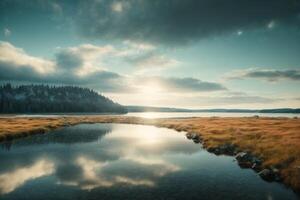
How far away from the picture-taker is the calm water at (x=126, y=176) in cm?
2717

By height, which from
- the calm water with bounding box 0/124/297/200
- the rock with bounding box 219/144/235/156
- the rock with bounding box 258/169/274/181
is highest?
the rock with bounding box 219/144/235/156

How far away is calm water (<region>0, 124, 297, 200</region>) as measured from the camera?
27172 mm

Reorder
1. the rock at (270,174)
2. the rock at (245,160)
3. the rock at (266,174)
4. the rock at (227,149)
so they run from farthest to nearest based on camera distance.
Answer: the rock at (227,149) → the rock at (245,160) → the rock at (266,174) → the rock at (270,174)

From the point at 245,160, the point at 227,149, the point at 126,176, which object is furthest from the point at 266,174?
the point at 227,149

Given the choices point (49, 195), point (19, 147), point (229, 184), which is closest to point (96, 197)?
point (49, 195)

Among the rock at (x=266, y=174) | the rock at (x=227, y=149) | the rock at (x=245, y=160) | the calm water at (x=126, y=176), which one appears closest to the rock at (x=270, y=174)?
the rock at (x=266, y=174)

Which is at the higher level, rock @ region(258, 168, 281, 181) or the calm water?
rock @ region(258, 168, 281, 181)

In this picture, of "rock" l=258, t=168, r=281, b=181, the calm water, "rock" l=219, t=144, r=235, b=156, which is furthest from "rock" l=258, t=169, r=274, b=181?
"rock" l=219, t=144, r=235, b=156

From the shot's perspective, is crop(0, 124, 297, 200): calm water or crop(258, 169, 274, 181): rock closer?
crop(0, 124, 297, 200): calm water

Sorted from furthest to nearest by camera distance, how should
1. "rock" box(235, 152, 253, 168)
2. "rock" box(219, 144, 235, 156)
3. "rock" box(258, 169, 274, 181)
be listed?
"rock" box(219, 144, 235, 156), "rock" box(235, 152, 253, 168), "rock" box(258, 169, 274, 181)

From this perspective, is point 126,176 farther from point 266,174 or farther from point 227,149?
point 227,149

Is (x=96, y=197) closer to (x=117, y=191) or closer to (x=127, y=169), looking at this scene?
(x=117, y=191)

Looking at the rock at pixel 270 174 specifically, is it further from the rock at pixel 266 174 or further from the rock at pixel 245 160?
the rock at pixel 245 160

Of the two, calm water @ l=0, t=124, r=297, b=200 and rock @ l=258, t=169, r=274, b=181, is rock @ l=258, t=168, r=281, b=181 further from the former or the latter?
calm water @ l=0, t=124, r=297, b=200
